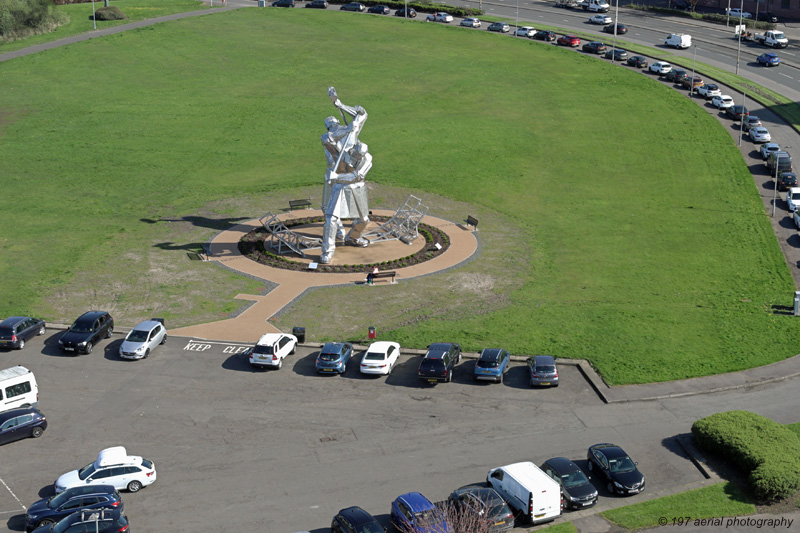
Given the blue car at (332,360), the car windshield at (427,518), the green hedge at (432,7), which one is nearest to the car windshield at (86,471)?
the car windshield at (427,518)

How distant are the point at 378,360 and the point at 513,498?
14363 mm

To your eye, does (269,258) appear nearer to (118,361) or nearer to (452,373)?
(118,361)

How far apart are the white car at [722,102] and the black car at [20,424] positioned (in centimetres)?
8476

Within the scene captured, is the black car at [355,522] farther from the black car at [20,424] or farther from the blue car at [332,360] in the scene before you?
the black car at [20,424]

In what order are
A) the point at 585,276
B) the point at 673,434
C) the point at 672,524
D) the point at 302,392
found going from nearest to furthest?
1. the point at 672,524
2. the point at 673,434
3. the point at 302,392
4. the point at 585,276

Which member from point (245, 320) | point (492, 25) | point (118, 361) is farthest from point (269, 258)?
point (492, 25)

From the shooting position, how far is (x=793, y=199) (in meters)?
78.8

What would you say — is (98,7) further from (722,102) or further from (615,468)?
(615,468)

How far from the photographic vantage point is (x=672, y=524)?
37125 millimetres

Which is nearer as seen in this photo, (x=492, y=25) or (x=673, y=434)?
(x=673, y=434)

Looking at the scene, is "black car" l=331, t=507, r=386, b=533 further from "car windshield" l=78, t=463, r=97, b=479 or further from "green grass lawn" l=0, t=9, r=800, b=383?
"green grass lawn" l=0, t=9, r=800, b=383

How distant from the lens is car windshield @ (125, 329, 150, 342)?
170 feet

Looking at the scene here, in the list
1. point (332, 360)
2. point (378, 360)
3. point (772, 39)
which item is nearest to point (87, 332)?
point (332, 360)

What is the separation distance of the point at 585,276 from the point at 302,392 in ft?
85.4
